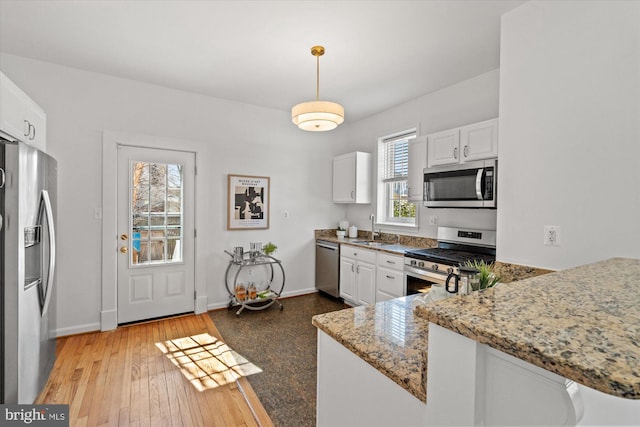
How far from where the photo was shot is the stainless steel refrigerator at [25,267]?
5.70ft

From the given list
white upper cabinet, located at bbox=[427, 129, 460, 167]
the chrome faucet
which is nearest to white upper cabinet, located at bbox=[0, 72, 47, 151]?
white upper cabinet, located at bbox=[427, 129, 460, 167]

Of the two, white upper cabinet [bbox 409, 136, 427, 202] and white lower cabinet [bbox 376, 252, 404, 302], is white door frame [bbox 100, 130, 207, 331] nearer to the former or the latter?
white lower cabinet [bbox 376, 252, 404, 302]

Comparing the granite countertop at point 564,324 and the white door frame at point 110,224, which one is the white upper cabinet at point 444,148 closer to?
the granite countertop at point 564,324

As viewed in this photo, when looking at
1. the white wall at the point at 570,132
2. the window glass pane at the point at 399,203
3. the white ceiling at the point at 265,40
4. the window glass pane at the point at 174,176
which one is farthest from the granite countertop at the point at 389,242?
the window glass pane at the point at 174,176

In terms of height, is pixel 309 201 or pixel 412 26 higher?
pixel 412 26

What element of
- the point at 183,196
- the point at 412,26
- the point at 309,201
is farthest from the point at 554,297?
the point at 309,201

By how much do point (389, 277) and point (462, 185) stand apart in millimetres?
1209

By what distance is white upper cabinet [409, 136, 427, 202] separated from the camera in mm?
3381

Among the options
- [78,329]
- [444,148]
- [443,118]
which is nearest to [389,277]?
[444,148]

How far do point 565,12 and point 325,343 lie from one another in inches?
88.2

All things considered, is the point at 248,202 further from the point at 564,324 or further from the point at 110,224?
the point at 564,324

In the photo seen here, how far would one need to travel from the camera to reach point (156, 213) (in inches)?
139

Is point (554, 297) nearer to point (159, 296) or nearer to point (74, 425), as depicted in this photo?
point (74, 425)

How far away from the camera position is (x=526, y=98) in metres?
1.94
